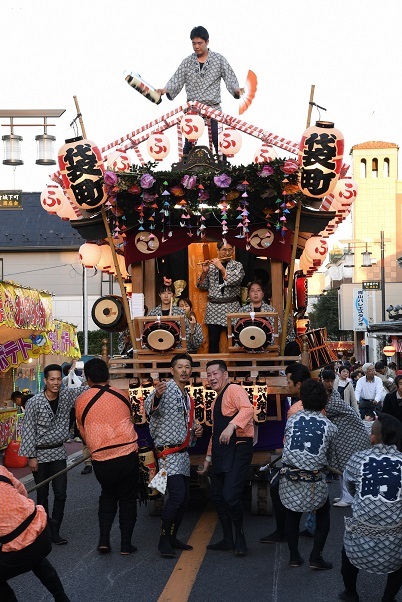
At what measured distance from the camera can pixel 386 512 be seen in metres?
6.00

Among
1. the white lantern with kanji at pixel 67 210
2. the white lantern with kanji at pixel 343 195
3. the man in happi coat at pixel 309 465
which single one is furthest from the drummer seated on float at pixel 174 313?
the man in happi coat at pixel 309 465

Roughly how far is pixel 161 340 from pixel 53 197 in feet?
10.4

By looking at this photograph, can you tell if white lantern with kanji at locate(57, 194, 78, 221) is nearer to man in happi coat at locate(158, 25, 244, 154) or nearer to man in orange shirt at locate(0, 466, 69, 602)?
man in happi coat at locate(158, 25, 244, 154)

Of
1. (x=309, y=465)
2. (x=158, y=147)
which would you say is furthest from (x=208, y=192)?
(x=309, y=465)

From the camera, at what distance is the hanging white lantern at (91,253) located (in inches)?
468

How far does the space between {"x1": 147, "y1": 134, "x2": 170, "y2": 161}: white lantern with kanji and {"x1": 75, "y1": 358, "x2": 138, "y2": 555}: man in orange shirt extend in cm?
395

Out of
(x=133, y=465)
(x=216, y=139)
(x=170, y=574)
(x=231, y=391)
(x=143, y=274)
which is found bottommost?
(x=170, y=574)

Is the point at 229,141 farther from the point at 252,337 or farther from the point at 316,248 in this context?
the point at 252,337

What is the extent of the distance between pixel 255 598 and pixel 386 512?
1.32 metres

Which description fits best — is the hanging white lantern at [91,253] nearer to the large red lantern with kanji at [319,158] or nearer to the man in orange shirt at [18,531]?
the large red lantern with kanji at [319,158]

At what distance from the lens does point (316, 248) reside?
12.8 metres

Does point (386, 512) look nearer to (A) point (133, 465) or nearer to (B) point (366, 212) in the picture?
(A) point (133, 465)

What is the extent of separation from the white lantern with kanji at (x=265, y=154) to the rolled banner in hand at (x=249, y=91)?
131cm

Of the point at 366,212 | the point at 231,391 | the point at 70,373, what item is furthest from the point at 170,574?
the point at 366,212
